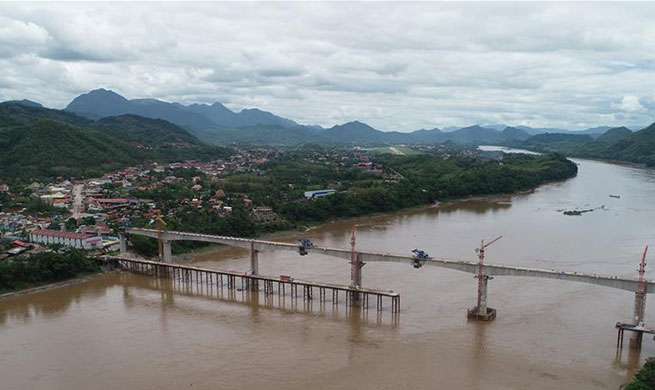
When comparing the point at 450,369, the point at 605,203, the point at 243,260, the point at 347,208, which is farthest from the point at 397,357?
the point at 605,203

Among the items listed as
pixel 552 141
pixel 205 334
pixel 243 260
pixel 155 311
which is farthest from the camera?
pixel 552 141

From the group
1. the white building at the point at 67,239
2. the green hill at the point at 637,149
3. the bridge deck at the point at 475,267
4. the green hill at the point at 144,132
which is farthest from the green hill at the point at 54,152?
the green hill at the point at 637,149

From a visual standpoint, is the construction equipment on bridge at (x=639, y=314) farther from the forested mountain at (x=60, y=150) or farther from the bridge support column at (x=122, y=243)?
the forested mountain at (x=60, y=150)

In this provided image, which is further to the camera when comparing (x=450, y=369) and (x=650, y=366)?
(x=450, y=369)

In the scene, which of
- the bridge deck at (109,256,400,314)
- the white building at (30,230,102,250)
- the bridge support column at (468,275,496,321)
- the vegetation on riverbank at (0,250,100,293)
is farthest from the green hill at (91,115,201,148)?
the bridge support column at (468,275,496,321)

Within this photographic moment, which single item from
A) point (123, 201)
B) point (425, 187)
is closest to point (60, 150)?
point (123, 201)

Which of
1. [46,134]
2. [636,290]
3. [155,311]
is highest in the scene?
[46,134]

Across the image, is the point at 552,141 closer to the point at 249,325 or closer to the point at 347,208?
the point at 347,208
